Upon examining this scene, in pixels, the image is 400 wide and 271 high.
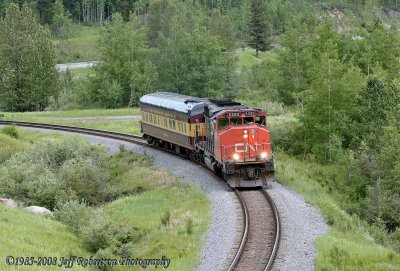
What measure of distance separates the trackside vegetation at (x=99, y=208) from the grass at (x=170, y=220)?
0.03m

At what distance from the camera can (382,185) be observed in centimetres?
3288

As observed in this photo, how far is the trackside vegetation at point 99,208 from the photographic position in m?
18.6

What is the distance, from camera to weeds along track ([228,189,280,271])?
16891 millimetres

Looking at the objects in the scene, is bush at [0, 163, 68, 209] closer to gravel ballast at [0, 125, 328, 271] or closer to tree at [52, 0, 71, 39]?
gravel ballast at [0, 125, 328, 271]

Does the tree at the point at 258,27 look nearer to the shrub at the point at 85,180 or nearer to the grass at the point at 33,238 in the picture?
the shrub at the point at 85,180

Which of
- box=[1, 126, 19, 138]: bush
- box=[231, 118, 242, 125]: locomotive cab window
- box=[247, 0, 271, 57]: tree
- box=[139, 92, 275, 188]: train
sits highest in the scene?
box=[247, 0, 271, 57]: tree

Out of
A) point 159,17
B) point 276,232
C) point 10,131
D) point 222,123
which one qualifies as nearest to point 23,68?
point 10,131

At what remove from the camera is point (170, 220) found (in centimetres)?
2192

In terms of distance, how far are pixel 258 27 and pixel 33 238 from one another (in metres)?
106

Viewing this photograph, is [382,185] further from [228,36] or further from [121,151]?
[228,36]

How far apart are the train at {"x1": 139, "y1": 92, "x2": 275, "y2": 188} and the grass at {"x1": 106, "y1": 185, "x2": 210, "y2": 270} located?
2.10 m

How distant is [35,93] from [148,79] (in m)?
14.7

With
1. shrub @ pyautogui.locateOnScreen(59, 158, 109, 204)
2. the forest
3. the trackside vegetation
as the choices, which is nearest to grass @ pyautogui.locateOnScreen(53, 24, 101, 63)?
the forest

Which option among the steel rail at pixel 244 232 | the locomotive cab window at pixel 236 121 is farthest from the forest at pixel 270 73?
the locomotive cab window at pixel 236 121
